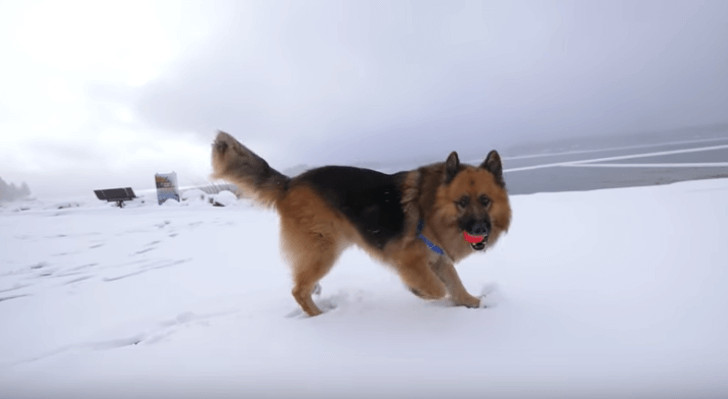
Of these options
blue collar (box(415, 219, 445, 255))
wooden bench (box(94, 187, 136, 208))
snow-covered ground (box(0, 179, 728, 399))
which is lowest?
snow-covered ground (box(0, 179, 728, 399))

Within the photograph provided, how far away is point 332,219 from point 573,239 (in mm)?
3220

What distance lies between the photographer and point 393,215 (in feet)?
8.93

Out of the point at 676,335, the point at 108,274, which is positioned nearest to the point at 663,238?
the point at 676,335

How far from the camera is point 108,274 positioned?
13.2 feet

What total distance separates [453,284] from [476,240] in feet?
1.78

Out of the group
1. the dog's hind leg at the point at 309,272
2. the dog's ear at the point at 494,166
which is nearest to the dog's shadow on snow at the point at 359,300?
the dog's hind leg at the point at 309,272

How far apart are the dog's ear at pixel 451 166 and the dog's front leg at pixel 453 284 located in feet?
2.63

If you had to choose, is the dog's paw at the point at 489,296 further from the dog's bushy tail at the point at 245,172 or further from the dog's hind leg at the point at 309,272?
the dog's bushy tail at the point at 245,172

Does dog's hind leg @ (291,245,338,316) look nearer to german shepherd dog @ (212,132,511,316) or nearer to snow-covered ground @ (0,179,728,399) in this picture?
german shepherd dog @ (212,132,511,316)

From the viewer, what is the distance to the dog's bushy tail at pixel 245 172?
3.00 metres

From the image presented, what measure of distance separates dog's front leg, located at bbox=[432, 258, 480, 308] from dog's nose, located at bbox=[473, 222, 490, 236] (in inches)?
22.9

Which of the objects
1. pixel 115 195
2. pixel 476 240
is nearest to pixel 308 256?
pixel 476 240

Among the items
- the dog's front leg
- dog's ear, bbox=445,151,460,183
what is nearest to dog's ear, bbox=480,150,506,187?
dog's ear, bbox=445,151,460,183

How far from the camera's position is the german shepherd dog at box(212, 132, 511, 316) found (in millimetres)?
2562
